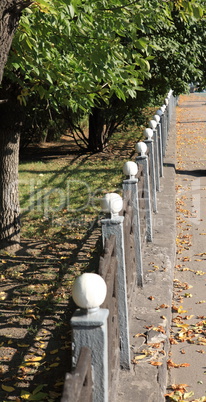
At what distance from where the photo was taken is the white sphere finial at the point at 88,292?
99.0 inches

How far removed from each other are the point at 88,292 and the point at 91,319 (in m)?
0.15

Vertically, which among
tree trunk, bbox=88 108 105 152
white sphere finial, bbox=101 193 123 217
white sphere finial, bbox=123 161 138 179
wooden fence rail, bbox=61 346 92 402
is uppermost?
tree trunk, bbox=88 108 105 152

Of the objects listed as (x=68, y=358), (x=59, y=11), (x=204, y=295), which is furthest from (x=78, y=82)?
(x=68, y=358)

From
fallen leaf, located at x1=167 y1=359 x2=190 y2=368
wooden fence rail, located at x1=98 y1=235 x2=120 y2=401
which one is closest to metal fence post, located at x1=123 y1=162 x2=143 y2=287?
fallen leaf, located at x1=167 y1=359 x2=190 y2=368

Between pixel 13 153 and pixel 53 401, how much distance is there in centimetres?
498

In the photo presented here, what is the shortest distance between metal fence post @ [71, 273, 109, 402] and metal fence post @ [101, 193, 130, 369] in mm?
1387

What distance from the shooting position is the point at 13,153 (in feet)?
27.8

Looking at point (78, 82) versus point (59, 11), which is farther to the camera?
point (78, 82)

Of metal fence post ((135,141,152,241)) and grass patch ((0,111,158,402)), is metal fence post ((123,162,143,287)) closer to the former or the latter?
grass patch ((0,111,158,402))

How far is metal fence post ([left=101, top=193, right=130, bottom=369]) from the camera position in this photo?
13.5 feet

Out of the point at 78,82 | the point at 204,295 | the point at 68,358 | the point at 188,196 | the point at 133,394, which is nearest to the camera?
the point at 133,394

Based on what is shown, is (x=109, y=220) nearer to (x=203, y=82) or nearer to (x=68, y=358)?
(x=68, y=358)

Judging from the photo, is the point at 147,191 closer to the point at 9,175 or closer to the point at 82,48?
the point at 82,48

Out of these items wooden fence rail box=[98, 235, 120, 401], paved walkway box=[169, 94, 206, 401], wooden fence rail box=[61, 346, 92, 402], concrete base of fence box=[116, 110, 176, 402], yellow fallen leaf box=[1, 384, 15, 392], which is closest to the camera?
wooden fence rail box=[61, 346, 92, 402]
